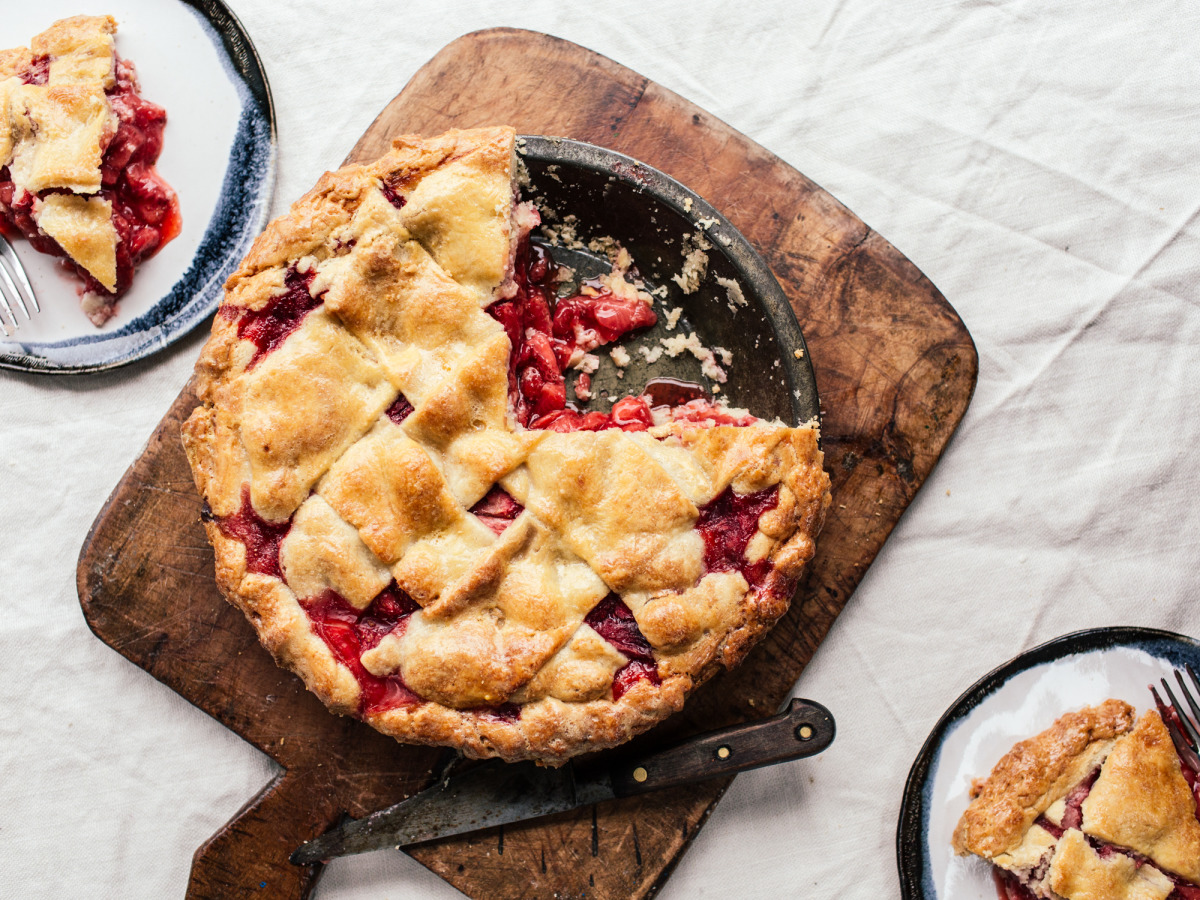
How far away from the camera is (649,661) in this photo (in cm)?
205

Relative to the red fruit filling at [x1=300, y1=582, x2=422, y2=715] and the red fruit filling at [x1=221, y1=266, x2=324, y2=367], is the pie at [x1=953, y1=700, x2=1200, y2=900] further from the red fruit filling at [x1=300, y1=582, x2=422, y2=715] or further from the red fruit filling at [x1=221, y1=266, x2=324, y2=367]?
the red fruit filling at [x1=221, y1=266, x2=324, y2=367]

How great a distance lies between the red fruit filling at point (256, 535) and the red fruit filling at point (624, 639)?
79 centimetres

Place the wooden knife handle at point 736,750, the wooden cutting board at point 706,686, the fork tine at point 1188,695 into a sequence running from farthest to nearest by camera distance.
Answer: the wooden cutting board at point 706,686
the fork tine at point 1188,695
the wooden knife handle at point 736,750

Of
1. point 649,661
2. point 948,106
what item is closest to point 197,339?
point 649,661

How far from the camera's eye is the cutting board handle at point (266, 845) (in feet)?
8.05

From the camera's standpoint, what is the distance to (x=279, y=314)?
212cm

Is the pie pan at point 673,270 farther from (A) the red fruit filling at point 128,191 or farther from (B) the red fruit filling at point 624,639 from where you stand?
(A) the red fruit filling at point 128,191

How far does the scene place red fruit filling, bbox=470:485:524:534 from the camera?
2.08 meters

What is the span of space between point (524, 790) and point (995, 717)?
1.38 meters

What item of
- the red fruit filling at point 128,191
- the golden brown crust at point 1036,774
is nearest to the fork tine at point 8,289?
the red fruit filling at point 128,191

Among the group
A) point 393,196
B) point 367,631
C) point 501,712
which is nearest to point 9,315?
point 393,196

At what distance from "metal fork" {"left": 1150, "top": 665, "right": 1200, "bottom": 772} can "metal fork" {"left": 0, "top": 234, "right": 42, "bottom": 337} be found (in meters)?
3.65

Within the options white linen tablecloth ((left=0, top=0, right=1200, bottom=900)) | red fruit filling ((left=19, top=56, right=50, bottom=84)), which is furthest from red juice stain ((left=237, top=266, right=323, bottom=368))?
red fruit filling ((left=19, top=56, right=50, bottom=84))

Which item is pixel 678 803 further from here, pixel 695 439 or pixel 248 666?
pixel 248 666
